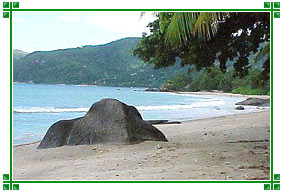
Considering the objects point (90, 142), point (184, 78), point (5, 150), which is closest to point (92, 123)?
point (90, 142)

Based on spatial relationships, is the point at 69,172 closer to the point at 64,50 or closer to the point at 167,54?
the point at 64,50

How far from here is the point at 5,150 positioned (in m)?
3.27

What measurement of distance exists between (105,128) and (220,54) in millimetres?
1858

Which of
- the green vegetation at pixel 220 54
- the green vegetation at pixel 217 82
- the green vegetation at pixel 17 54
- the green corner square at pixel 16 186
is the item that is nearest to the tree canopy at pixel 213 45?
the green vegetation at pixel 220 54

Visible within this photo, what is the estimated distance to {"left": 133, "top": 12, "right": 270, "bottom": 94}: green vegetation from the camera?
4.51 metres

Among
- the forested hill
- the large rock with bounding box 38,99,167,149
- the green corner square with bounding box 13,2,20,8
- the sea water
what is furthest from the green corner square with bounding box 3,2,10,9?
the large rock with bounding box 38,99,167,149

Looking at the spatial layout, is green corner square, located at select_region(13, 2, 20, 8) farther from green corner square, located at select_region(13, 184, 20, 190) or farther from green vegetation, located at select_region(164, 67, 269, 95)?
green vegetation, located at select_region(164, 67, 269, 95)

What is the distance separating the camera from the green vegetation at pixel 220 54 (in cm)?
451

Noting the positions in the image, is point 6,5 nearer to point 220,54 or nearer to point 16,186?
point 16,186

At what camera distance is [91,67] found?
13.0 feet

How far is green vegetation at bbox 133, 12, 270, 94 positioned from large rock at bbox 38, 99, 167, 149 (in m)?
0.94

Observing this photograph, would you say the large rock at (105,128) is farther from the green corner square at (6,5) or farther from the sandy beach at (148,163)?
the green corner square at (6,5)

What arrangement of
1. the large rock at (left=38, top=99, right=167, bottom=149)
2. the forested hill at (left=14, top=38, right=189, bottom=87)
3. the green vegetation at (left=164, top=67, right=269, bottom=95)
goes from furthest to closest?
the large rock at (left=38, top=99, right=167, bottom=149)
the green vegetation at (left=164, top=67, right=269, bottom=95)
the forested hill at (left=14, top=38, right=189, bottom=87)

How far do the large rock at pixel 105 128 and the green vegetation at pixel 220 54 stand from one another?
0.94 meters
